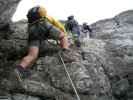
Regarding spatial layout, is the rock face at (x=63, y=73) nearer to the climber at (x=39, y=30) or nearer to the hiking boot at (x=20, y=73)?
the hiking boot at (x=20, y=73)

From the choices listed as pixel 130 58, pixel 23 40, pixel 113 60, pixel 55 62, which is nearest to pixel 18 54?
pixel 23 40

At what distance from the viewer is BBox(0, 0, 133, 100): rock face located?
45.0ft

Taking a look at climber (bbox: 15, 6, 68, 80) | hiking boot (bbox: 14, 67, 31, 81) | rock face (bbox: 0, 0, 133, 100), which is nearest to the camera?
hiking boot (bbox: 14, 67, 31, 81)

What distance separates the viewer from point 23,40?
17.3 meters

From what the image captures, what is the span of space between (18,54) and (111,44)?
7.86m

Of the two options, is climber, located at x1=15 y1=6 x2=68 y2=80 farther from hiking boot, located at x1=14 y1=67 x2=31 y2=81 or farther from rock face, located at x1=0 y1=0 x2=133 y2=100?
hiking boot, located at x1=14 y1=67 x2=31 y2=81

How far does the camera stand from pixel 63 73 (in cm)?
1466

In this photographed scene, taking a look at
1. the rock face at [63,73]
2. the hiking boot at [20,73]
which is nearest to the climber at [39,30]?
the rock face at [63,73]

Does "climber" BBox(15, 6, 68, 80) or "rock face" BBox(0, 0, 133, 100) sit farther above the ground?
"climber" BBox(15, 6, 68, 80)

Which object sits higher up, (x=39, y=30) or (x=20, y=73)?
(x=39, y=30)

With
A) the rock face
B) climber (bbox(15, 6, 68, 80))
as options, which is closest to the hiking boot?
the rock face

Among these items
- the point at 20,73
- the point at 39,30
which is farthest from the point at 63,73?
the point at 39,30

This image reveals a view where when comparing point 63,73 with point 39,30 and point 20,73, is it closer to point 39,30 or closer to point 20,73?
point 20,73

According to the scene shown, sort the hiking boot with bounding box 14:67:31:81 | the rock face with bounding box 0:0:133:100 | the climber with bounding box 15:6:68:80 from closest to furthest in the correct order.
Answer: the hiking boot with bounding box 14:67:31:81
the rock face with bounding box 0:0:133:100
the climber with bounding box 15:6:68:80
